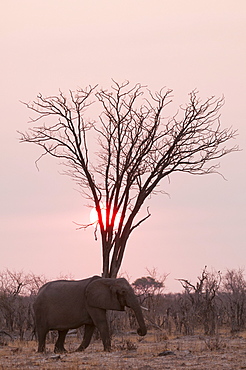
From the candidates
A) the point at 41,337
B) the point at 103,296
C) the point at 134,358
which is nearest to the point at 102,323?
the point at 103,296

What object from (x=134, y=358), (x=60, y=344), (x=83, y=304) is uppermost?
(x=83, y=304)

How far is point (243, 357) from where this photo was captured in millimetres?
16062

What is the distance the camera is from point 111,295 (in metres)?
18.3

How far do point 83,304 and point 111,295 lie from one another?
2.44 ft

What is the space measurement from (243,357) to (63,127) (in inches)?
444

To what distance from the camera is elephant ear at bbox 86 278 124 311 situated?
18172mm

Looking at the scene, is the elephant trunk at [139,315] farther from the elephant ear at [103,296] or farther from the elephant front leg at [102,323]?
the elephant front leg at [102,323]

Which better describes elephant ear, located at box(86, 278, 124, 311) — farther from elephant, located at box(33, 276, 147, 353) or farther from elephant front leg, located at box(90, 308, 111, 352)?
elephant front leg, located at box(90, 308, 111, 352)

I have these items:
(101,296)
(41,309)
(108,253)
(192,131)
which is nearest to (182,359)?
(101,296)

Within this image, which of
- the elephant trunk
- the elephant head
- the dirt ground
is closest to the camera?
the dirt ground

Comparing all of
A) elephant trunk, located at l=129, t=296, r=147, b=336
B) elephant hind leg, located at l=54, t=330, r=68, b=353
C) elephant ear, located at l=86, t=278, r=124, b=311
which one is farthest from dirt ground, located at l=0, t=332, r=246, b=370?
elephant ear, located at l=86, t=278, r=124, b=311

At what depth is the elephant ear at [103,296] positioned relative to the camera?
18.2m

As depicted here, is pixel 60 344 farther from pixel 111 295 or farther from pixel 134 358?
pixel 134 358

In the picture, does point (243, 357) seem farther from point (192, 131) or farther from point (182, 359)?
point (192, 131)
